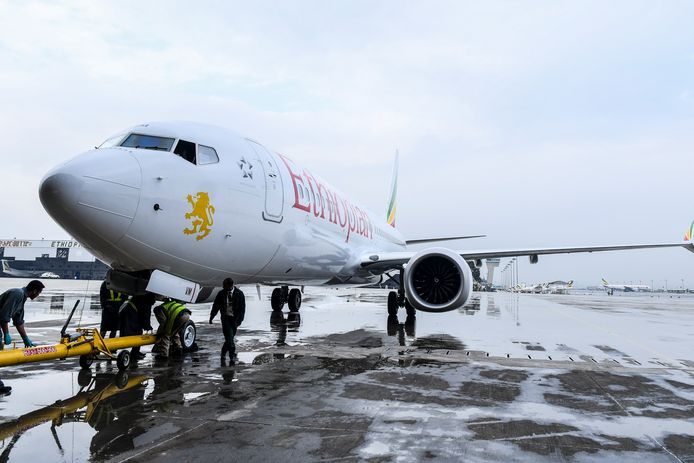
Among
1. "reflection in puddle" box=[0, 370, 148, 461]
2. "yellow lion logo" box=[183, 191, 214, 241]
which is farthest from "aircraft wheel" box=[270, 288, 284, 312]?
"reflection in puddle" box=[0, 370, 148, 461]

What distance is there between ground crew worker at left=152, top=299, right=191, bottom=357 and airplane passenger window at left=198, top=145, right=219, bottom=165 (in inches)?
93.5

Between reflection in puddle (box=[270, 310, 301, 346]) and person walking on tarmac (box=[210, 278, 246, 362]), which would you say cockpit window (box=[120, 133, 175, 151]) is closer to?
person walking on tarmac (box=[210, 278, 246, 362])

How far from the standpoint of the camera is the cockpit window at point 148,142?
23.7ft

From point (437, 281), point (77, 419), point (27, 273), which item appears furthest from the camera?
point (27, 273)

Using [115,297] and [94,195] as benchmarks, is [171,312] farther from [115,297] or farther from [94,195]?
[94,195]

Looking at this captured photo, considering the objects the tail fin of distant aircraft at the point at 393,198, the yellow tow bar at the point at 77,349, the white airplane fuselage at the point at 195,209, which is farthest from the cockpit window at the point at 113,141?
the tail fin of distant aircraft at the point at 393,198

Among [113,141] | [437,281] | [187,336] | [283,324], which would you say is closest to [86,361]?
[187,336]

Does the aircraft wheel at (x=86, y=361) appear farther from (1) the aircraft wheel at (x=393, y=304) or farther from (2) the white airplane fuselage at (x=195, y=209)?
(1) the aircraft wheel at (x=393, y=304)

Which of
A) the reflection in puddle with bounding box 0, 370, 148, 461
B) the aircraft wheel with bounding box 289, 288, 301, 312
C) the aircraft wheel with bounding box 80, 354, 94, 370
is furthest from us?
the aircraft wheel with bounding box 289, 288, 301, 312

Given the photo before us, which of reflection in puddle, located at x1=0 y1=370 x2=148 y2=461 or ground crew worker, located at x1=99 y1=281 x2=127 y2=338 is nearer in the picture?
reflection in puddle, located at x1=0 y1=370 x2=148 y2=461

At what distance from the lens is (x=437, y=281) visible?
36.5ft

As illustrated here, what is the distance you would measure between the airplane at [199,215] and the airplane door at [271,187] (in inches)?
1.0

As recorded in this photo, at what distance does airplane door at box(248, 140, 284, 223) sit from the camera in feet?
28.9

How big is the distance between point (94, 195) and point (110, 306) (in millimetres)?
3481
